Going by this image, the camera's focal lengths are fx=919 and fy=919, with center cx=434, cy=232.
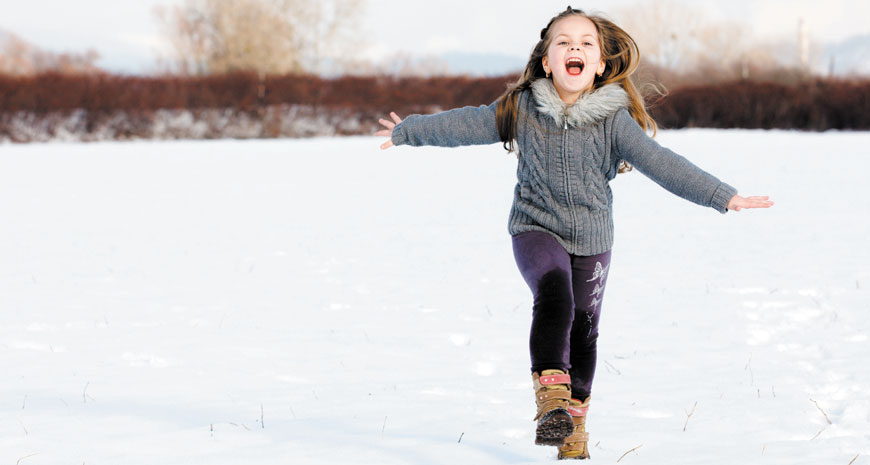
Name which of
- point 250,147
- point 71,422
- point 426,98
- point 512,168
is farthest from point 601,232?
point 426,98

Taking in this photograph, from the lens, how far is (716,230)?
991cm

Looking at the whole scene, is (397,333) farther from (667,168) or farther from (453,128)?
(667,168)

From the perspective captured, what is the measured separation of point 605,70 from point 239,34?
38.8 m

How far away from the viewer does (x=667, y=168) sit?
3.21 meters

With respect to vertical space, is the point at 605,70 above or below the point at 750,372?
above

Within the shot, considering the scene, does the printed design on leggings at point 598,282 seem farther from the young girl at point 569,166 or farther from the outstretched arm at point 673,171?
the outstretched arm at point 673,171

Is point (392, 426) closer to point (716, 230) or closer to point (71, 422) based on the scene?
point (71, 422)

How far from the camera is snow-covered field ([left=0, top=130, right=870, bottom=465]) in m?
3.91

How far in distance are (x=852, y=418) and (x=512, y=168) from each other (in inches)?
536

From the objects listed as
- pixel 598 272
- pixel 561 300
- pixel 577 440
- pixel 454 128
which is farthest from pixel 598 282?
pixel 454 128

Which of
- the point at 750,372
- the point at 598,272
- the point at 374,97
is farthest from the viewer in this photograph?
the point at 374,97

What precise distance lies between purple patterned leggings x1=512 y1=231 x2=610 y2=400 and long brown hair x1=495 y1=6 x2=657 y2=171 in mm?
438

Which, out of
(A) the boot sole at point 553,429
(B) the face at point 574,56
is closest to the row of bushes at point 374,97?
(B) the face at point 574,56

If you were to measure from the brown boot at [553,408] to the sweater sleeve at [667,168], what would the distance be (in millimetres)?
754
